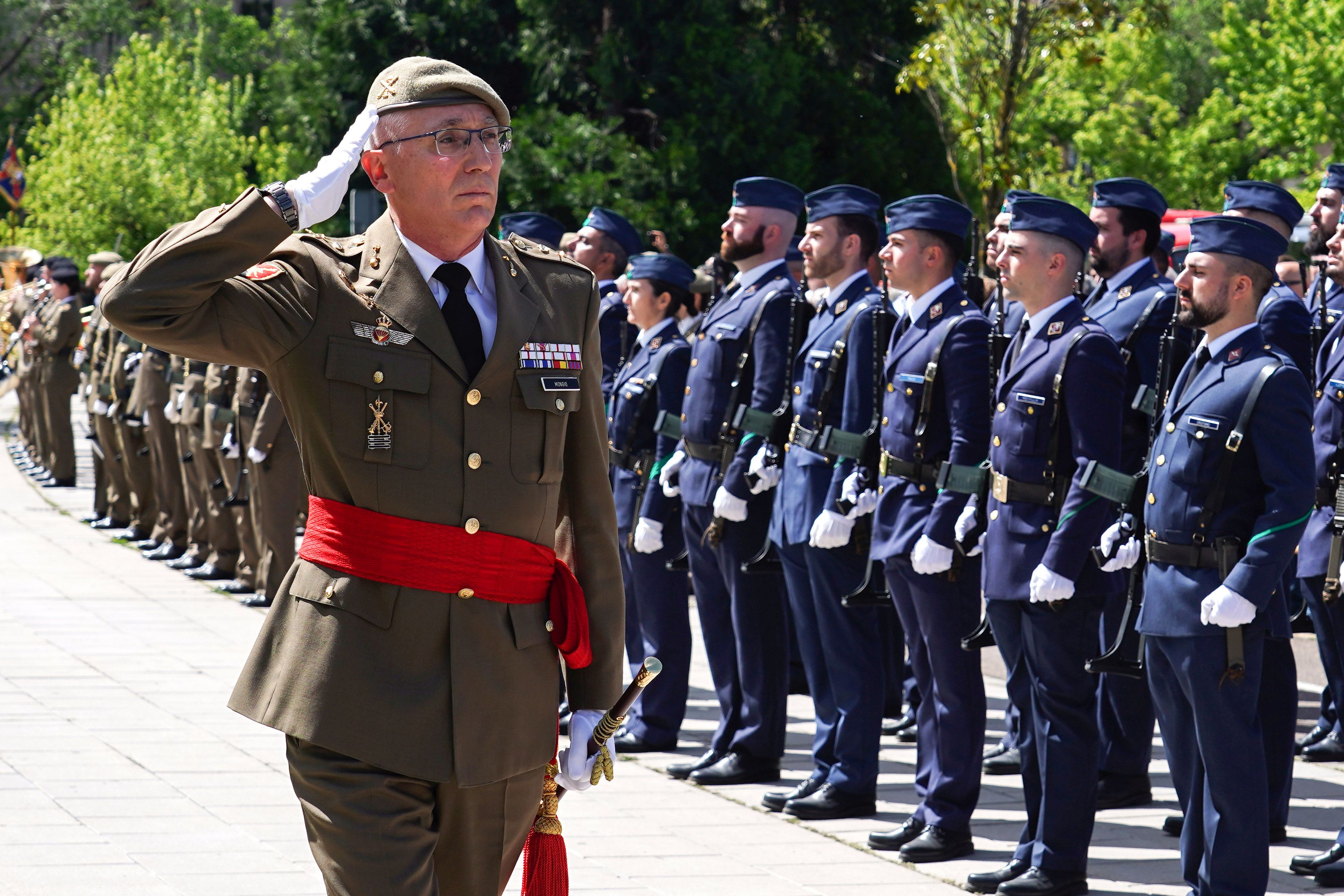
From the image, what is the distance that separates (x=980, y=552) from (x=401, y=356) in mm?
3267

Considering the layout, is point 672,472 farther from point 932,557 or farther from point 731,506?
point 932,557

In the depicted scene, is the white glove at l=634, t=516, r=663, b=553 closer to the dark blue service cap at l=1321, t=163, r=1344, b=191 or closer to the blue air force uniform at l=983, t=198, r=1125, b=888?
the blue air force uniform at l=983, t=198, r=1125, b=888

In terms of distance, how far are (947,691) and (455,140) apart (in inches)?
136

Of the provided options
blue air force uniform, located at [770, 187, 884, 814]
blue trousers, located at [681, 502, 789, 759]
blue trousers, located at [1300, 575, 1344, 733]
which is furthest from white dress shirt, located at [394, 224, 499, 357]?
blue trousers, located at [1300, 575, 1344, 733]

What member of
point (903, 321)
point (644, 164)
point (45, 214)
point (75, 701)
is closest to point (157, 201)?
point (45, 214)

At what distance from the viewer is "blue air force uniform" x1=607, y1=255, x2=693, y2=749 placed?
7945 millimetres

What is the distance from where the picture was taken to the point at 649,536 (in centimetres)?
793

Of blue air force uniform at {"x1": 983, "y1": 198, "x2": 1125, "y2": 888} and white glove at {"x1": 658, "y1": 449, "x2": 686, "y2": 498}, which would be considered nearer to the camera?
blue air force uniform at {"x1": 983, "y1": 198, "x2": 1125, "y2": 888}

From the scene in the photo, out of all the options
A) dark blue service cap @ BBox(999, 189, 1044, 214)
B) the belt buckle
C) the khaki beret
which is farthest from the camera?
dark blue service cap @ BBox(999, 189, 1044, 214)

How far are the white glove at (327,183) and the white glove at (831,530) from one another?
11.7ft

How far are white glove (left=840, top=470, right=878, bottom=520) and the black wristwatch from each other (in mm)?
3616

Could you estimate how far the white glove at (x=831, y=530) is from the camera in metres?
6.50

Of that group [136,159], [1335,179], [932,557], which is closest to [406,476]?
[932,557]

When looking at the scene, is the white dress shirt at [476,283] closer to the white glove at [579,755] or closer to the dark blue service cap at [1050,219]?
the white glove at [579,755]
